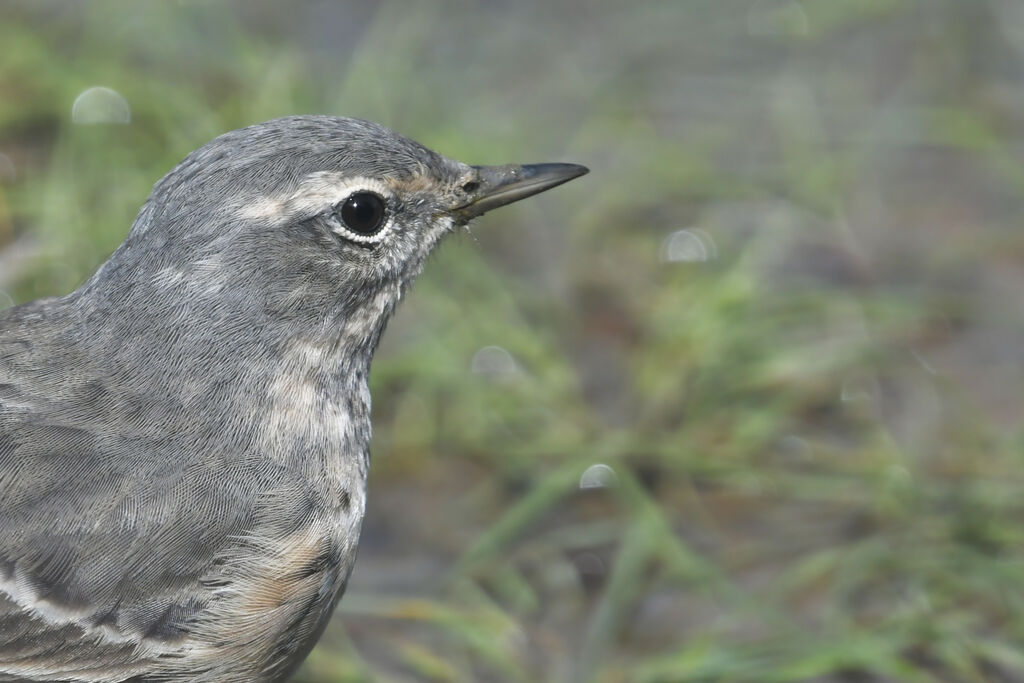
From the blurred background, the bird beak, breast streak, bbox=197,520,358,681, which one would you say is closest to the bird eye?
the bird beak

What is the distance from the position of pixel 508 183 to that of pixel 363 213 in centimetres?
63

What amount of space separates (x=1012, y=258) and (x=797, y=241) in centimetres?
118

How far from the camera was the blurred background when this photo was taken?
6.17 m

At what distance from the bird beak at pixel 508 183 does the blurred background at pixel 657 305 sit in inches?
43.3

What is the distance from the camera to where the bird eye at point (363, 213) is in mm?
4773

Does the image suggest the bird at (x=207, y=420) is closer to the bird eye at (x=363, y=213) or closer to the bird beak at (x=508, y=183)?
the bird eye at (x=363, y=213)

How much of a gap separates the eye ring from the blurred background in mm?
1455

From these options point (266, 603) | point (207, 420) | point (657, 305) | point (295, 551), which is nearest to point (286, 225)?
point (207, 420)

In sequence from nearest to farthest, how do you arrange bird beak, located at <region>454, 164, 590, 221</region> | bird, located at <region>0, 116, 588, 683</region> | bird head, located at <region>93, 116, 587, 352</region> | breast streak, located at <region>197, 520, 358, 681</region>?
bird, located at <region>0, 116, 588, 683</region>, breast streak, located at <region>197, 520, 358, 681</region>, bird head, located at <region>93, 116, 587, 352</region>, bird beak, located at <region>454, 164, 590, 221</region>

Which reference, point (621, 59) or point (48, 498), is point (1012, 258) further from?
point (48, 498)

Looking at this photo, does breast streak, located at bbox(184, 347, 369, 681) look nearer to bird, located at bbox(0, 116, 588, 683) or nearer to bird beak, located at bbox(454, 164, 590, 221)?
bird, located at bbox(0, 116, 588, 683)

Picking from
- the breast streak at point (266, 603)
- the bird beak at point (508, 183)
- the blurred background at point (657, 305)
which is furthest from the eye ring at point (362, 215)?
the blurred background at point (657, 305)

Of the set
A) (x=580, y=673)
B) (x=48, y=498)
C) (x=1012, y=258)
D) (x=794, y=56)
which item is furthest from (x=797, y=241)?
(x=48, y=498)

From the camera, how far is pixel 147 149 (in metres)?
8.04
